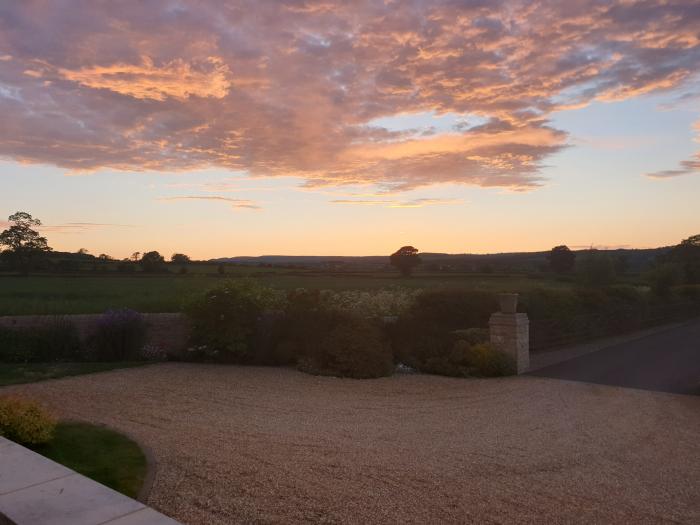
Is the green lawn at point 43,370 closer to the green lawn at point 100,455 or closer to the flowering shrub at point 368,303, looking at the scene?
the green lawn at point 100,455

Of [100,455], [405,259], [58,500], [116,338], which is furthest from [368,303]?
[405,259]

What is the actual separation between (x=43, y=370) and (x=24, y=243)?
29.5 meters

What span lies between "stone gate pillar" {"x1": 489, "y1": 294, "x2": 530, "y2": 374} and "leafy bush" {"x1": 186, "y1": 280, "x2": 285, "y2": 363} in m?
6.10

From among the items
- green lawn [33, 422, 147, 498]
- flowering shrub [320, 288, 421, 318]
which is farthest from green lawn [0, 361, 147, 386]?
flowering shrub [320, 288, 421, 318]

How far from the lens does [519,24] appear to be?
12180mm

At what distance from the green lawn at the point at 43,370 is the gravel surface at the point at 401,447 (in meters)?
0.59

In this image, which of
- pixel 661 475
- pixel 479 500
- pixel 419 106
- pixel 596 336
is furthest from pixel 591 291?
pixel 479 500

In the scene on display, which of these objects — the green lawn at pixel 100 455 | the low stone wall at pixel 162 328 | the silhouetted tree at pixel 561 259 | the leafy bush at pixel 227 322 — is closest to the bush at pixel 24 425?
the green lawn at pixel 100 455

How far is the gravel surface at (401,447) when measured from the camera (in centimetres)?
512

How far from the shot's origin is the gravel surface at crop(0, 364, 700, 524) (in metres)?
5.12

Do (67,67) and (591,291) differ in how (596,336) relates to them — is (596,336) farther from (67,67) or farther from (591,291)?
(67,67)

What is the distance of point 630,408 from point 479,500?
18.4 ft

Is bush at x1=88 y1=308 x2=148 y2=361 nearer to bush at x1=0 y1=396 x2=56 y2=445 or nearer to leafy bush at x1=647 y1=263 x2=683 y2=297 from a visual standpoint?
bush at x1=0 y1=396 x2=56 y2=445

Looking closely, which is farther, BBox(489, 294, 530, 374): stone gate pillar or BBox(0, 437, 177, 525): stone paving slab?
BBox(489, 294, 530, 374): stone gate pillar
